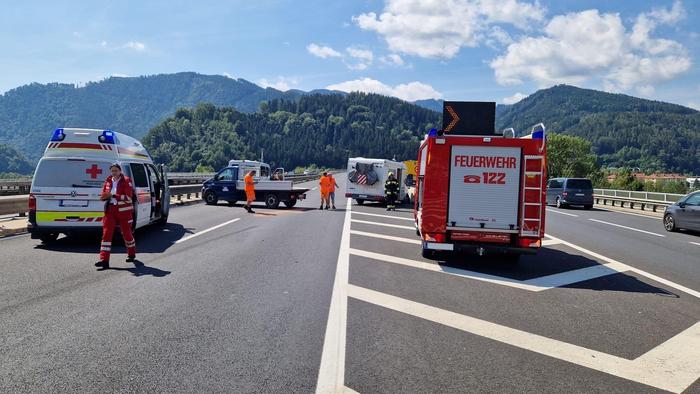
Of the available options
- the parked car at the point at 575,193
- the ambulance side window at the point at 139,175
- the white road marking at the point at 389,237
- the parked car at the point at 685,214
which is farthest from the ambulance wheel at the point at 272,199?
the parked car at the point at 575,193

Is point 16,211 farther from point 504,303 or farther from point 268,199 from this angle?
point 504,303

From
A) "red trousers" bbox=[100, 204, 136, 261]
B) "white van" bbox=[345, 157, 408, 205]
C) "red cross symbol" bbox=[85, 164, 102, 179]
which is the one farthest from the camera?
"white van" bbox=[345, 157, 408, 205]

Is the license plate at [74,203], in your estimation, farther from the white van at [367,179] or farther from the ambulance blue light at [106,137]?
the white van at [367,179]

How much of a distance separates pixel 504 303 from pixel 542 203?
3159 mm

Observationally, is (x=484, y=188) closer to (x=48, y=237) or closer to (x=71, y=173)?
(x=71, y=173)

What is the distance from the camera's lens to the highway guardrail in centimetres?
2869

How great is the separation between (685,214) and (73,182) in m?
17.8

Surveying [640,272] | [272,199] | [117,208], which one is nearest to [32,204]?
[117,208]

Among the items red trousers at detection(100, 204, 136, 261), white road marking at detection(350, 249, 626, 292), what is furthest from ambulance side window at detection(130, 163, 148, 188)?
white road marking at detection(350, 249, 626, 292)

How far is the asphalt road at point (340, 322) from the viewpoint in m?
4.11

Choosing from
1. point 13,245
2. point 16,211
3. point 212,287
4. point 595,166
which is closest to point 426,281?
point 212,287

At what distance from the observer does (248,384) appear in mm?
3912

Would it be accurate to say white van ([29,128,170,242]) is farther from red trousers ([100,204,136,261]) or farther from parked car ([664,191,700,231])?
parked car ([664,191,700,231])

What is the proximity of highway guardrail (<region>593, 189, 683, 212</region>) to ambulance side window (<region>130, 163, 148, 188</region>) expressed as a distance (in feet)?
86.2
